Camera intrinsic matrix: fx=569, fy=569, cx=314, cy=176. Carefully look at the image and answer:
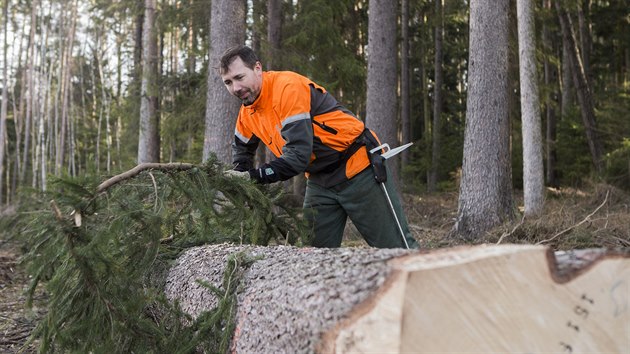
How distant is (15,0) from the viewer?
30.1 m

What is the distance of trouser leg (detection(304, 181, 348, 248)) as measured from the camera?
421 centimetres

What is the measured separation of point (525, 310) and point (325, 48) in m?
10.8

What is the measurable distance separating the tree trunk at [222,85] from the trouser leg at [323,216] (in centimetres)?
415

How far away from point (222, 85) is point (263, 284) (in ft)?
20.2

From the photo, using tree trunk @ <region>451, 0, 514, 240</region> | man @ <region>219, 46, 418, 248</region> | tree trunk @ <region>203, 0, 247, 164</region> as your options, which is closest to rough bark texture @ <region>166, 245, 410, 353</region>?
man @ <region>219, 46, 418, 248</region>

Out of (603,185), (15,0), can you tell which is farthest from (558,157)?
(15,0)

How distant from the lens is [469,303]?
1838 millimetres

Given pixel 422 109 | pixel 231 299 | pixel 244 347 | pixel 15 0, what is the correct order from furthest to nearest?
pixel 15 0 → pixel 422 109 → pixel 231 299 → pixel 244 347

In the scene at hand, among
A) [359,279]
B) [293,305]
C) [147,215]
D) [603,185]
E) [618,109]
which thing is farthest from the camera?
[618,109]

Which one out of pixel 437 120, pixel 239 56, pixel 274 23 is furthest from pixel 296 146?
pixel 437 120

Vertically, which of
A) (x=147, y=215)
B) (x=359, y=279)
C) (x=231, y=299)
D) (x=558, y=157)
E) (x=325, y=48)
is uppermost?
Result: (x=325, y=48)

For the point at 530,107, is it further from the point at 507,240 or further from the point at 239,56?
the point at 239,56

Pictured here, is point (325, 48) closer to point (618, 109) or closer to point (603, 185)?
point (603, 185)

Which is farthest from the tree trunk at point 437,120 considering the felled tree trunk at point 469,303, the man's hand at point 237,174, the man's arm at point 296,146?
the felled tree trunk at point 469,303
